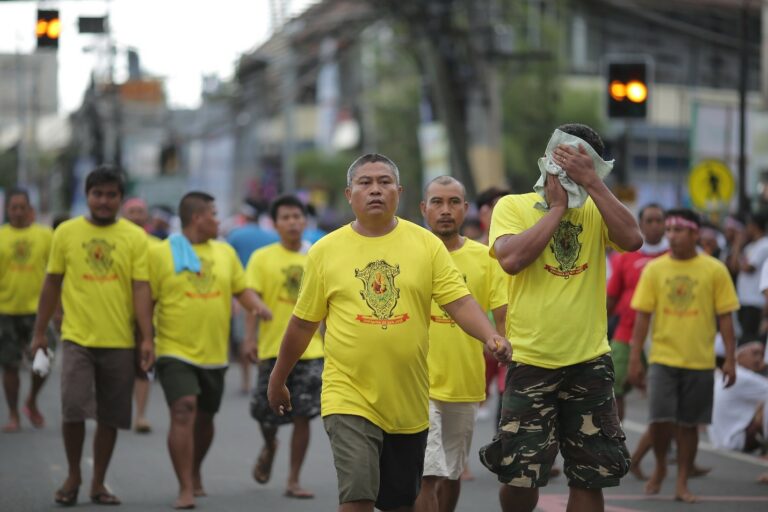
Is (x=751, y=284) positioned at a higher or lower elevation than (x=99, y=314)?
higher

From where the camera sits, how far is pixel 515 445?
6828 millimetres

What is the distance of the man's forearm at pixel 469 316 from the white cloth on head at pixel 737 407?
21.0 ft

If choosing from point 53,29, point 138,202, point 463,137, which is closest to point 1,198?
point 53,29

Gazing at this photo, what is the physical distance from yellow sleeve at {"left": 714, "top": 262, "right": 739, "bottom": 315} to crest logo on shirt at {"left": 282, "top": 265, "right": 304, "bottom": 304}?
3055 mm

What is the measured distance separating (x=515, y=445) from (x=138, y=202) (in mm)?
9333

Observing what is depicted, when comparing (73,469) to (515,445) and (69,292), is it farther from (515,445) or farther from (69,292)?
(515,445)

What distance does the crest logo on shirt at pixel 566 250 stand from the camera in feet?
22.6

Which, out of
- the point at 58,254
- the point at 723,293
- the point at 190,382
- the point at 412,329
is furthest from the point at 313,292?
the point at 723,293

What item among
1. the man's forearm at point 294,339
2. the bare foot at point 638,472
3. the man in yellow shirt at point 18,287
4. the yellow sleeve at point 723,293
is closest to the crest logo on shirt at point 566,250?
the man's forearm at point 294,339

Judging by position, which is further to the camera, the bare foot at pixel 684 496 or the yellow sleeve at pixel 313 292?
the bare foot at pixel 684 496

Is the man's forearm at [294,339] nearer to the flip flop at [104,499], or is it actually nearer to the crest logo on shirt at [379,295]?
the crest logo on shirt at [379,295]

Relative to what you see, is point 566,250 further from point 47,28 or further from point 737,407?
point 47,28

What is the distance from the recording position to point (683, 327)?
10.1 m

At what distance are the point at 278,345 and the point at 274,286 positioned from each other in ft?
1.60
